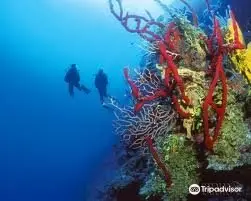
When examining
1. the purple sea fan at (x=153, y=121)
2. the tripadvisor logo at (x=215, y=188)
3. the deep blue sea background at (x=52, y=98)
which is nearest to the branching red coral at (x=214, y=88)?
the tripadvisor logo at (x=215, y=188)

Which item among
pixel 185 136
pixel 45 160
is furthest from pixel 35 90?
pixel 185 136

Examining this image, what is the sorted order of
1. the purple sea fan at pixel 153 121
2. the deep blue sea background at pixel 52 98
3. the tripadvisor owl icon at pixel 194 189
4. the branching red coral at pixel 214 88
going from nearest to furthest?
1. the branching red coral at pixel 214 88
2. the tripadvisor owl icon at pixel 194 189
3. the purple sea fan at pixel 153 121
4. the deep blue sea background at pixel 52 98

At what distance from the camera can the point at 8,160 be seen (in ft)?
143

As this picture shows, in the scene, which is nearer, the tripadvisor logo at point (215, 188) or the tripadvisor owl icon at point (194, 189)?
the tripadvisor logo at point (215, 188)

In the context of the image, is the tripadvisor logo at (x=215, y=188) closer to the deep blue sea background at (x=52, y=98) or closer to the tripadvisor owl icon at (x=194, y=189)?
the tripadvisor owl icon at (x=194, y=189)

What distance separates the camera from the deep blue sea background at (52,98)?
3409 cm

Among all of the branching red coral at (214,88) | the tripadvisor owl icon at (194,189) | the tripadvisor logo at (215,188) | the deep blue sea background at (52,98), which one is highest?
the deep blue sea background at (52,98)

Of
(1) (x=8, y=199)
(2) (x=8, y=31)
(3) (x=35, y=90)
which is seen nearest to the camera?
(1) (x=8, y=199)

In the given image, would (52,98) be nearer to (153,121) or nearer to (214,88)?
(153,121)

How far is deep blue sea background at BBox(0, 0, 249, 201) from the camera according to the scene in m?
34.1

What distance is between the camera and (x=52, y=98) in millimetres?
68062

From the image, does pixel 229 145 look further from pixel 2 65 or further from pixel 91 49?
pixel 91 49

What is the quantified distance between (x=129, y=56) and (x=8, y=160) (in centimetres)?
7341

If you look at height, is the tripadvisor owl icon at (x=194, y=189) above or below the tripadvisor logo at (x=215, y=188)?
above
